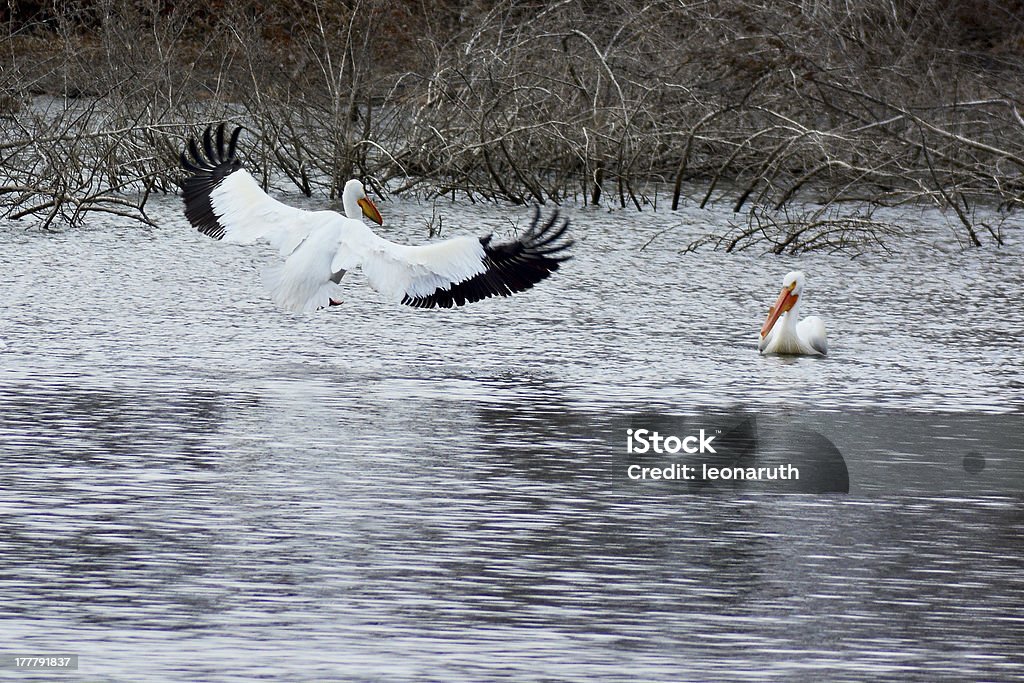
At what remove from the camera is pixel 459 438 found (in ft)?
20.2

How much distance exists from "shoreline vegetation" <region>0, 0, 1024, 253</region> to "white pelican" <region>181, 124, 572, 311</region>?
3.71 metres

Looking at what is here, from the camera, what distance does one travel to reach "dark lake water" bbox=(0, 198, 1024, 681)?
12.7 feet

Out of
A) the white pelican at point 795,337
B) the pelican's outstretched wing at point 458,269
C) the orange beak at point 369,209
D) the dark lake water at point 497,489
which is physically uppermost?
the orange beak at point 369,209

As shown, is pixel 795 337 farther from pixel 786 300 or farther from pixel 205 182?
pixel 205 182

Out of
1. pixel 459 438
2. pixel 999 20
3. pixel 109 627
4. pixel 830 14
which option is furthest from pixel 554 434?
pixel 999 20

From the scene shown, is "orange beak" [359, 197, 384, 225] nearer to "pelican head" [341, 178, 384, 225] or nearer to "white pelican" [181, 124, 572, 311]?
"pelican head" [341, 178, 384, 225]

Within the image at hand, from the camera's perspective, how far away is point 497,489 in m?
5.38

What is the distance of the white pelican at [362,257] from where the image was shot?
7824 mm

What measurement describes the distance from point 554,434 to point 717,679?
2655 millimetres

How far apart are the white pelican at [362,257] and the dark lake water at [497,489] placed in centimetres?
25

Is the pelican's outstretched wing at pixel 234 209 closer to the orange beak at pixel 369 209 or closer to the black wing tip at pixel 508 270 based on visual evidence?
the orange beak at pixel 369 209

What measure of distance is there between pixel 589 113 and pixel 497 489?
9017 mm

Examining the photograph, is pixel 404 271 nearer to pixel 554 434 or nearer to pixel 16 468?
pixel 554 434

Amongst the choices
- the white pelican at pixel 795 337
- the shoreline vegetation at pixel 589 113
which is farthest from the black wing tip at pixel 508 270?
the shoreline vegetation at pixel 589 113
